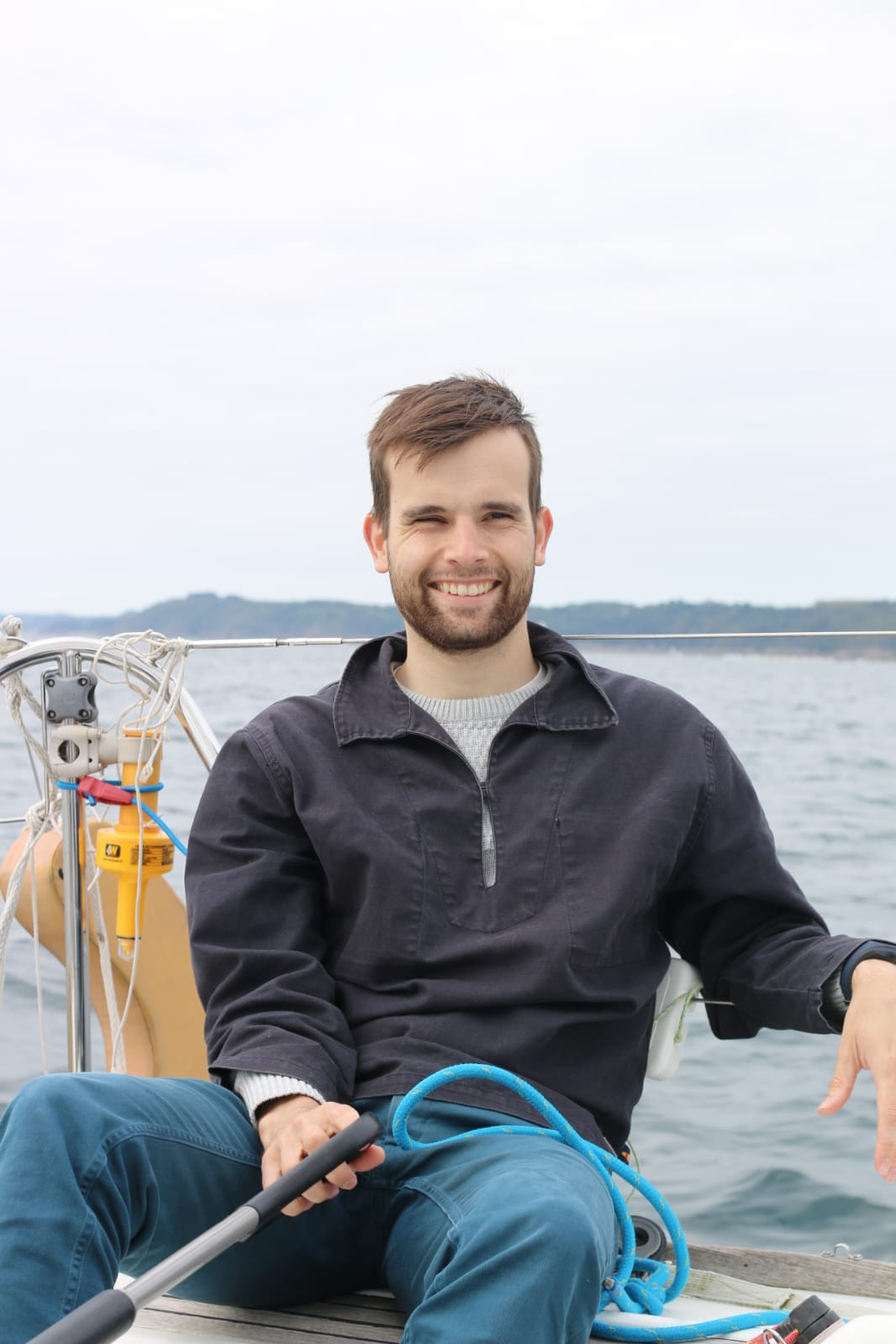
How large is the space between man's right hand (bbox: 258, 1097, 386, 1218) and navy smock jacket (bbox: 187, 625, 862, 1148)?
97mm

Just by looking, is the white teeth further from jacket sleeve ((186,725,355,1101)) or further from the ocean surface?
the ocean surface

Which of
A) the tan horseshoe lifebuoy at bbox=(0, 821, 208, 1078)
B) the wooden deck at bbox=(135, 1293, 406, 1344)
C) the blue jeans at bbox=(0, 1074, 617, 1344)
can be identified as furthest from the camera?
the tan horseshoe lifebuoy at bbox=(0, 821, 208, 1078)

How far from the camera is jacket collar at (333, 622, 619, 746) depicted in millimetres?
1758

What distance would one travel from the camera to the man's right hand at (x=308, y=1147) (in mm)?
1389

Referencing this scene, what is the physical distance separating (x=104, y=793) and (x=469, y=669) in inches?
27.6

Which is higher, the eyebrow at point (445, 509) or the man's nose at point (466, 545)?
the eyebrow at point (445, 509)

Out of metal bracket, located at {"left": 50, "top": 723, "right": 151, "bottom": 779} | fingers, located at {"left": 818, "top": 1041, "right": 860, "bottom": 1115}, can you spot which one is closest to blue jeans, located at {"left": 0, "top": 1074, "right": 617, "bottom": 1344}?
fingers, located at {"left": 818, "top": 1041, "right": 860, "bottom": 1115}

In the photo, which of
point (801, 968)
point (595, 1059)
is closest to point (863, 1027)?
point (801, 968)

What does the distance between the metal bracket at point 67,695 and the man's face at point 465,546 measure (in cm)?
69

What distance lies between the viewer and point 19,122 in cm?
690

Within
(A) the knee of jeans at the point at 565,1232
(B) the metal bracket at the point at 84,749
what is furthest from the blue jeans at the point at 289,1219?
(B) the metal bracket at the point at 84,749

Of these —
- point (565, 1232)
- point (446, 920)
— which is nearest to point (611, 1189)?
point (565, 1232)

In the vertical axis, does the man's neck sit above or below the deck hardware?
above

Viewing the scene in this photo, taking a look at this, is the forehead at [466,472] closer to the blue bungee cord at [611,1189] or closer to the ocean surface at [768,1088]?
the blue bungee cord at [611,1189]
